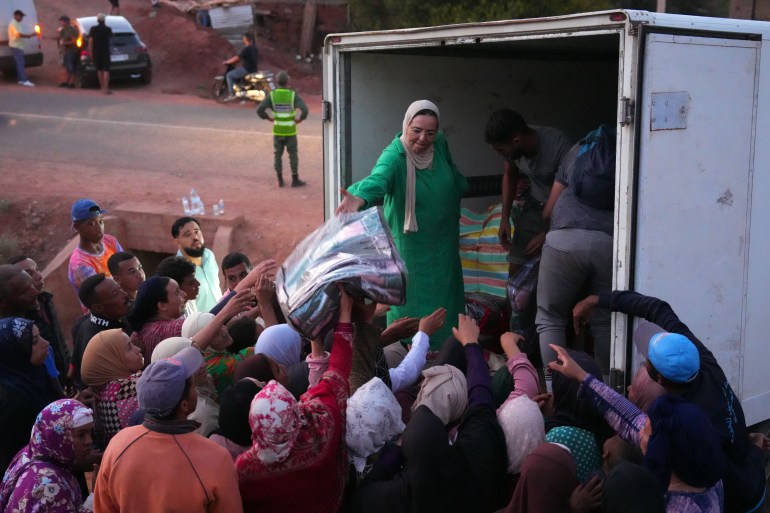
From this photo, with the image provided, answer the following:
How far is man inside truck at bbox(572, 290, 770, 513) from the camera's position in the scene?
306cm

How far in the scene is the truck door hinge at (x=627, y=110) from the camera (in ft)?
11.6

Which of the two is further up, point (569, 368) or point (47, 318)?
point (569, 368)

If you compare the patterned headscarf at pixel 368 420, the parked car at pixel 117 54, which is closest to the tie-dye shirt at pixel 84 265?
the patterned headscarf at pixel 368 420

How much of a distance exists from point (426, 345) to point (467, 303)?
62.6 inches

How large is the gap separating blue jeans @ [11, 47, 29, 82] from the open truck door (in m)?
17.7

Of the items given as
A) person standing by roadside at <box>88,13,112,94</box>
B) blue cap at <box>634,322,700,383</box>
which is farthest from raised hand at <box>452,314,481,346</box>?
person standing by roadside at <box>88,13,112,94</box>

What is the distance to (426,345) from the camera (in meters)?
3.84

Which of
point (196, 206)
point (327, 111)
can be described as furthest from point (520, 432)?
point (196, 206)

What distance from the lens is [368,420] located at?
122 inches

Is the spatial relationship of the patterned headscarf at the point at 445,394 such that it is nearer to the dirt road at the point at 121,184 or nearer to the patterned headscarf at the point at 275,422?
the patterned headscarf at the point at 275,422

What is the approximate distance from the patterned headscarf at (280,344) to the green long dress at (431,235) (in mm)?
852

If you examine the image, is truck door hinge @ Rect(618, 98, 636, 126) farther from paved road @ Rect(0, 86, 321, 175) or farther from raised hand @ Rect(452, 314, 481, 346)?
paved road @ Rect(0, 86, 321, 175)

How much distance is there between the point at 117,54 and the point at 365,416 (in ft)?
58.4

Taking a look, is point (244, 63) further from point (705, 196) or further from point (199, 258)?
point (705, 196)
